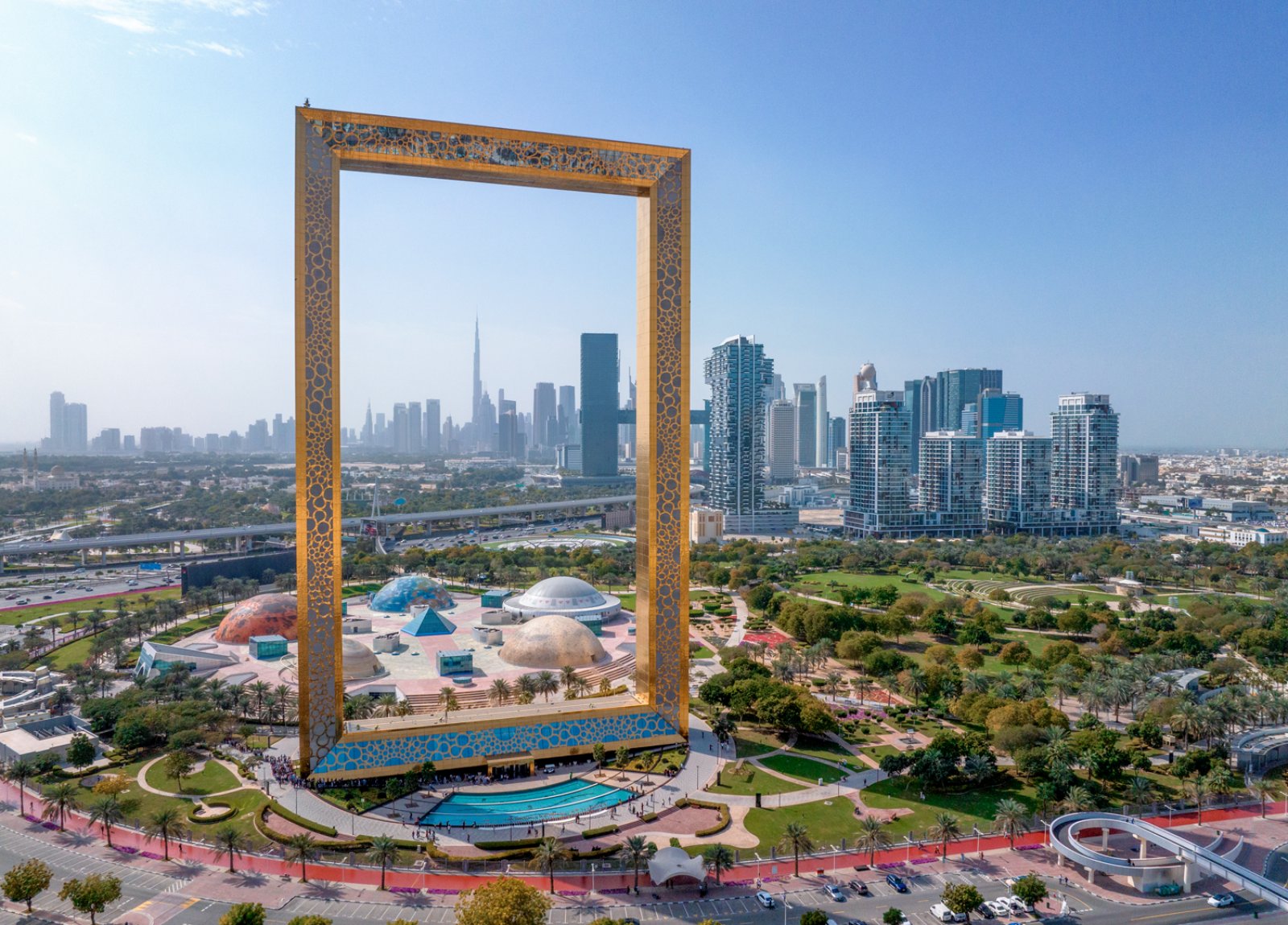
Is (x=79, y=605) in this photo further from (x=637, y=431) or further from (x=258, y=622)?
(x=637, y=431)

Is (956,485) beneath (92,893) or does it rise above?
above

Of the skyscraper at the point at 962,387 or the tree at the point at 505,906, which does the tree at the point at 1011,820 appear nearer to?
the tree at the point at 505,906

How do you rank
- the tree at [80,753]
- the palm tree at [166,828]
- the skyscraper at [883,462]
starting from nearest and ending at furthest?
the palm tree at [166,828]
the tree at [80,753]
the skyscraper at [883,462]

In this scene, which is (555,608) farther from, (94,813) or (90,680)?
(94,813)

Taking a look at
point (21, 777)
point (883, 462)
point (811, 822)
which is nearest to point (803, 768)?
point (811, 822)

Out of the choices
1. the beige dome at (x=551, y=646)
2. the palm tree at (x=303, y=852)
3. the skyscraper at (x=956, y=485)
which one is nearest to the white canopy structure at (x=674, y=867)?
the palm tree at (x=303, y=852)

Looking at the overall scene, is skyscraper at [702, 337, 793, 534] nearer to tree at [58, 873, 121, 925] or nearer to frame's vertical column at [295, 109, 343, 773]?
frame's vertical column at [295, 109, 343, 773]

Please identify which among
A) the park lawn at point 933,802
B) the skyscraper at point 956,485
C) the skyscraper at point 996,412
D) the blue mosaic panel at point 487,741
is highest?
the skyscraper at point 996,412
